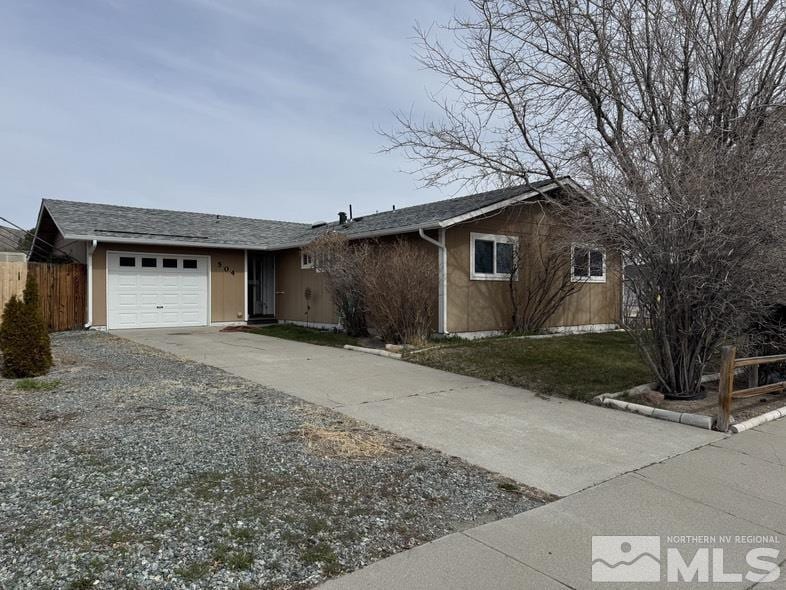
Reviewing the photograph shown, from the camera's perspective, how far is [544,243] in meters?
13.8

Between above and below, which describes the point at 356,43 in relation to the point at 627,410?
above

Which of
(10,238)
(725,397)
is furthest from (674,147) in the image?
(10,238)

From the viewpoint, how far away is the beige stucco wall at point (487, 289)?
1227 cm

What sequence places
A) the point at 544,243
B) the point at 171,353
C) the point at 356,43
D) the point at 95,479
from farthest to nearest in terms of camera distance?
1. the point at 544,243
2. the point at 356,43
3. the point at 171,353
4. the point at 95,479

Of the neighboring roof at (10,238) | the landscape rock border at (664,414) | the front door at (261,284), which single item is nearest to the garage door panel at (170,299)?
the front door at (261,284)

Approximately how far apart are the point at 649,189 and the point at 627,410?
9.02 feet

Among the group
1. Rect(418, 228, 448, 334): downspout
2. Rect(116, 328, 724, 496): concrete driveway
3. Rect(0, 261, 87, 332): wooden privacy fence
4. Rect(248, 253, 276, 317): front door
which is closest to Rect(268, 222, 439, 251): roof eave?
Rect(418, 228, 448, 334): downspout

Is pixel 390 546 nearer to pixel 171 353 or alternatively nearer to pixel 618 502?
pixel 618 502

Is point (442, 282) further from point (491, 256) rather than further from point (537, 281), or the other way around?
point (537, 281)

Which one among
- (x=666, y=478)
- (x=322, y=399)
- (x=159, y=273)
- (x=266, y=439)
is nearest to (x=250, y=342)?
(x=159, y=273)

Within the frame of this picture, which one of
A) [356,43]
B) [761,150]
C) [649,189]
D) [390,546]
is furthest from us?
[356,43]

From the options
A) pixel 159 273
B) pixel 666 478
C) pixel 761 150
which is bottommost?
pixel 666 478

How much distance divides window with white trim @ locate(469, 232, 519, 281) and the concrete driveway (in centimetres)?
407

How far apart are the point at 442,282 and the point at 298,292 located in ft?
20.8
